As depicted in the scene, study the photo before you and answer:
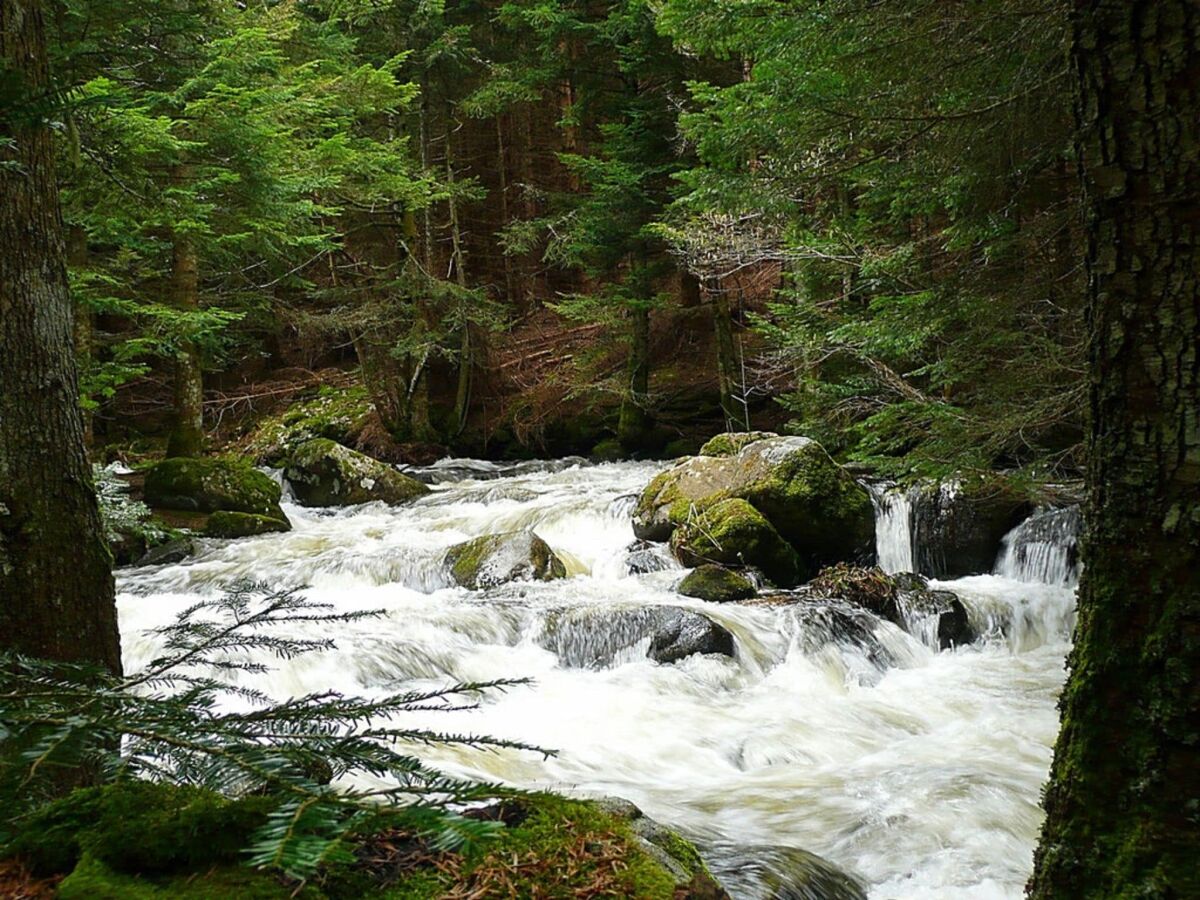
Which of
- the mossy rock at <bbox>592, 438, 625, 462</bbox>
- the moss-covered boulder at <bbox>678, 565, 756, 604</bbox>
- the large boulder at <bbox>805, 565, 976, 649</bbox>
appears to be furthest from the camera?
the mossy rock at <bbox>592, 438, 625, 462</bbox>

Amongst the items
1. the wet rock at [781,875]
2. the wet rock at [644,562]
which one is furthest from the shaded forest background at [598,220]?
the wet rock at [781,875]

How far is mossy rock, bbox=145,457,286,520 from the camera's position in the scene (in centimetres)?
1238

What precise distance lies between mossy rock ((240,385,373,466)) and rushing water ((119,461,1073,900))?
7.47 m

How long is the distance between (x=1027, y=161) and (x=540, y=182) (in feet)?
65.5

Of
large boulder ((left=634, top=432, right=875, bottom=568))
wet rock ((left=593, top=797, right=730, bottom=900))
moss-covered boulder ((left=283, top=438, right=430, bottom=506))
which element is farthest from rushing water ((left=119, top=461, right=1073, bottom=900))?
moss-covered boulder ((left=283, top=438, right=430, bottom=506))

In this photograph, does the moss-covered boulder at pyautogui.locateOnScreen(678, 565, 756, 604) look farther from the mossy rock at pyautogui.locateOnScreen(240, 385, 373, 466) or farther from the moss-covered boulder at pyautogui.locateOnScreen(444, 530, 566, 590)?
the mossy rock at pyautogui.locateOnScreen(240, 385, 373, 466)

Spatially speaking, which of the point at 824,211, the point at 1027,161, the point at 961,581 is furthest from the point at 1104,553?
the point at 824,211

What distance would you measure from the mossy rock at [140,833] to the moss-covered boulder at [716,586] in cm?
708

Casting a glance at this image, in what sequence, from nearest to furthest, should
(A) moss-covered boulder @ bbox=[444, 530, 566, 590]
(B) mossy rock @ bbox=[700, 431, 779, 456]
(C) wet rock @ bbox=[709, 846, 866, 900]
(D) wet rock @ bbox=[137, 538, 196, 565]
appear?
1. (C) wet rock @ bbox=[709, 846, 866, 900]
2. (A) moss-covered boulder @ bbox=[444, 530, 566, 590]
3. (D) wet rock @ bbox=[137, 538, 196, 565]
4. (B) mossy rock @ bbox=[700, 431, 779, 456]

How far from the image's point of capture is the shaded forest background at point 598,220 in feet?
20.1

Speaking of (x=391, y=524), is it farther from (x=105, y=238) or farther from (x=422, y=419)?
(x=422, y=419)

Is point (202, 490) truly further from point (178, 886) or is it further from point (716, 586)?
point (178, 886)

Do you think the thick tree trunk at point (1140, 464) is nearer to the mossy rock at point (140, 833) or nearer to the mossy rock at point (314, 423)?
the mossy rock at point (140, 833)

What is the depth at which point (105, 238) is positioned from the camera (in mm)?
8555
